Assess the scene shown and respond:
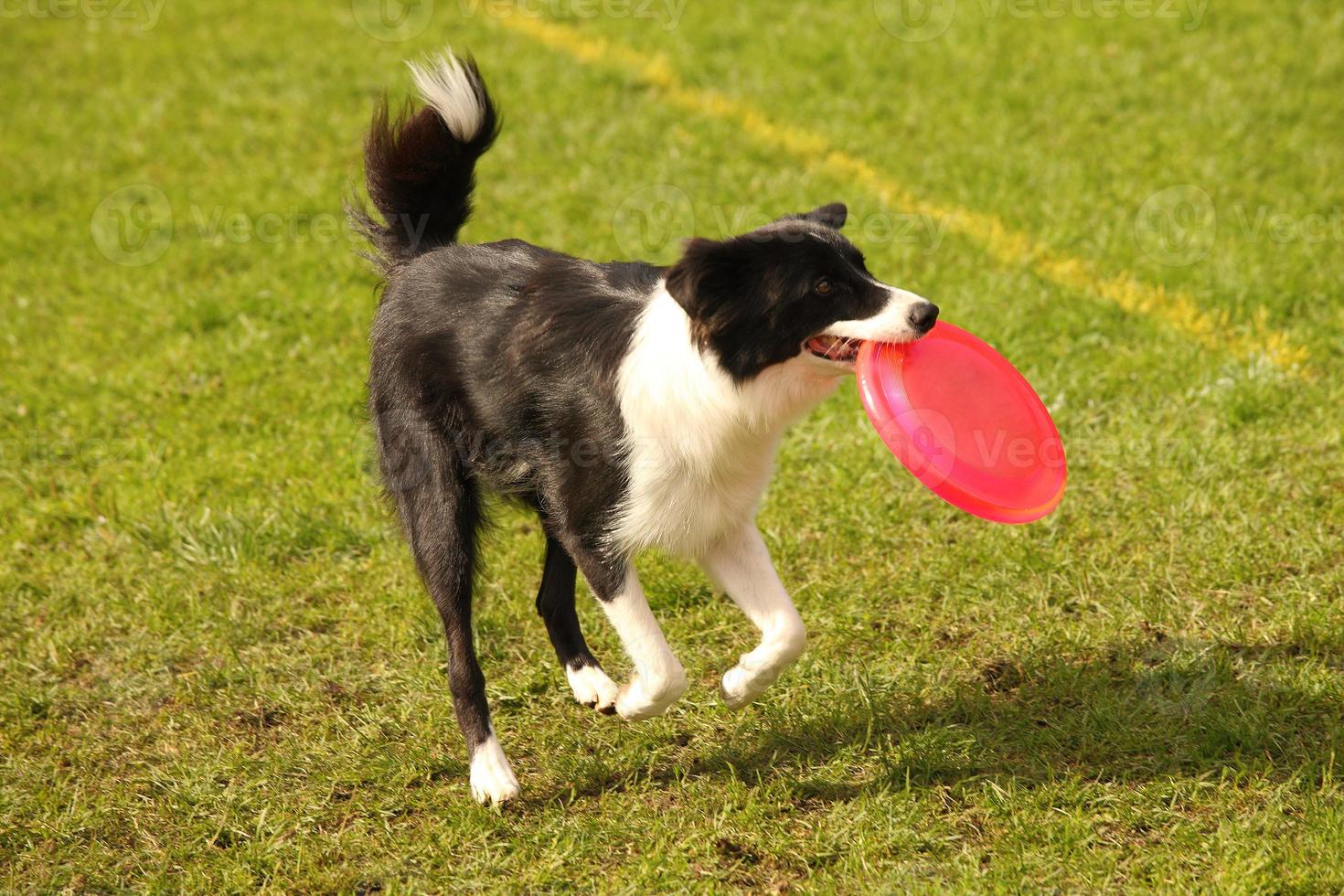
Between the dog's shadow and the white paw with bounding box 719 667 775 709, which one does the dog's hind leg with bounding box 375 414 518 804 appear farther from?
the white paw with bounding box 719 667 775 709

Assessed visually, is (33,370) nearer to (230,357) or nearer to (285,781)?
(230,357)

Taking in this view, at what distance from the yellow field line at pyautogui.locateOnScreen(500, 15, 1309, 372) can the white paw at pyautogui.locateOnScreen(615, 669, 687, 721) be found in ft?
11.0

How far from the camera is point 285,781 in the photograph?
3.86 m

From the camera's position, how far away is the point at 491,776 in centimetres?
371

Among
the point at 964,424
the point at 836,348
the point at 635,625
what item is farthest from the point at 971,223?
the point at 635,625

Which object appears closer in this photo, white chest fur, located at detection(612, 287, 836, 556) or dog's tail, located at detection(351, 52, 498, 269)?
white chest fur, located at detection(612, 287, 836, 556)

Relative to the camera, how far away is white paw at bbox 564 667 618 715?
397cm

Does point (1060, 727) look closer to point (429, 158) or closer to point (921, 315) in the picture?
point (921, 315)

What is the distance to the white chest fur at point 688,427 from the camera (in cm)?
340

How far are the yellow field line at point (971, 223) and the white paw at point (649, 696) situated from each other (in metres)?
3.37

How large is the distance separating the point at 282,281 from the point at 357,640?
2.94 metres

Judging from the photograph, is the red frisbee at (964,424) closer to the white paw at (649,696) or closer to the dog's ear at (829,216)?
the dog's ear at (829,216)

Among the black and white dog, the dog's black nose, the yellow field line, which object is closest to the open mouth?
the black and white dog

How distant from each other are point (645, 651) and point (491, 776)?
1.88 feet
